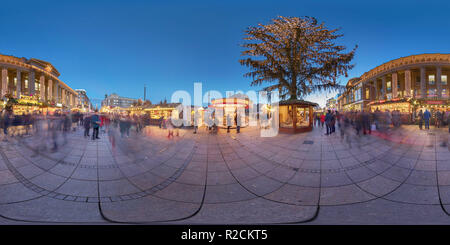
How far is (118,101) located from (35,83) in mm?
1109

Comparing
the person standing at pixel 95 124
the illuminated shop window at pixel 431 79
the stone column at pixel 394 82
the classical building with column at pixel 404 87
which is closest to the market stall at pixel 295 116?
the classical building with column at pixel 404 87

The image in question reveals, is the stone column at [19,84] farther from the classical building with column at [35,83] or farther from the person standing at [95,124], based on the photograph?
the person standing at [95,124]

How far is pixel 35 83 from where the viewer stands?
126cm

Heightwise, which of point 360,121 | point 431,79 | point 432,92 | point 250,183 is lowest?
point 250,183

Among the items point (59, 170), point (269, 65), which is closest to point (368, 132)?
point (269, 65)

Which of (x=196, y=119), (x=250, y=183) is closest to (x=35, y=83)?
(x=196, y=119)

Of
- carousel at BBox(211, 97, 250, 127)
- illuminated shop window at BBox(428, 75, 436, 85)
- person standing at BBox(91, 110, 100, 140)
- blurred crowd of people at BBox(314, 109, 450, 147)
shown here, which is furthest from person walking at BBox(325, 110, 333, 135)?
person standing at BBox(91, 110, 100, 140)

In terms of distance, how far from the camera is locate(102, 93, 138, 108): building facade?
0.95m

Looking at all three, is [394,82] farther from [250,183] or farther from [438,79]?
[250,183]

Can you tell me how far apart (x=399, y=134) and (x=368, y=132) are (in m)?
0.26

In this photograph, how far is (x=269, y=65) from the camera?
95cm

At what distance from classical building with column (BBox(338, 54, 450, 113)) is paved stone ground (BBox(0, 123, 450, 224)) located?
21cm

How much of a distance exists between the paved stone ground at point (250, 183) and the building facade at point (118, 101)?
0.25m

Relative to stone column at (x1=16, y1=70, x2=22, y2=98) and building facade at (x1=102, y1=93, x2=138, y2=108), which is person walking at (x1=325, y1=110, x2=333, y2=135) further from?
stone column at (x1=16, y1=70, x2=22, y2=98)
